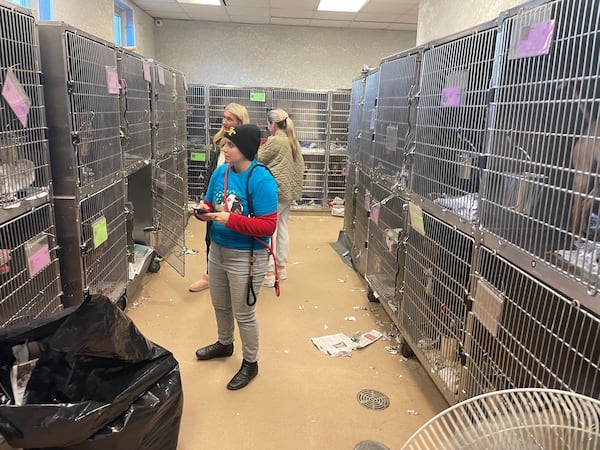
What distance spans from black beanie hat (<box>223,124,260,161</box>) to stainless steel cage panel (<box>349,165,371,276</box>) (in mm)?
1658

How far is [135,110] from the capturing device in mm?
3439

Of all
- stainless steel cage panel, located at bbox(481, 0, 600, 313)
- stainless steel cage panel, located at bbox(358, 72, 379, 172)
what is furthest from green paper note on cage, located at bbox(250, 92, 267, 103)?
stainless steel cage panel, located at bbox(481, 0, 600, 313)

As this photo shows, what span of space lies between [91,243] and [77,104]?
2.43 ft

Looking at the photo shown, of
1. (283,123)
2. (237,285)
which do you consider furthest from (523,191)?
(283,123)

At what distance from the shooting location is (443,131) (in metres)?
2.30

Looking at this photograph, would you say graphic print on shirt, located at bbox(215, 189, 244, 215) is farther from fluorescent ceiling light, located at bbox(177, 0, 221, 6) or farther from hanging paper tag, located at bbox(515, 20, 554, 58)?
fluorescent ceiling light, located at bbox(177, 0, 221, 6)

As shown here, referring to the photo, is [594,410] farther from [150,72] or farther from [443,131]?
[150,72]

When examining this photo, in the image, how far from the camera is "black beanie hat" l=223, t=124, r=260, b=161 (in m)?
2.27

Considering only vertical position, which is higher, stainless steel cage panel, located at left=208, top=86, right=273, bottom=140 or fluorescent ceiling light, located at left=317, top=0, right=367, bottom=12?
Answer: fluorescent ceiling light, located at left=317, top=0, right=367, bottom=12

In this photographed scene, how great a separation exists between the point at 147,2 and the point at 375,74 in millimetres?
4158

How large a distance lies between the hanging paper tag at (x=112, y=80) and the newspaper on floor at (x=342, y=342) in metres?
2.01

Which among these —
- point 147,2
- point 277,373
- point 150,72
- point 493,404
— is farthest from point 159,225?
point 147,2

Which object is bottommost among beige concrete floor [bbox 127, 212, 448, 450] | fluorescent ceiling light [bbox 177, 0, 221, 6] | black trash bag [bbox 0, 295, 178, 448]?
beige concrete floor [bbox 127, 212, 448, 450]

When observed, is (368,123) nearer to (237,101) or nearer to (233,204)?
(233,204)
